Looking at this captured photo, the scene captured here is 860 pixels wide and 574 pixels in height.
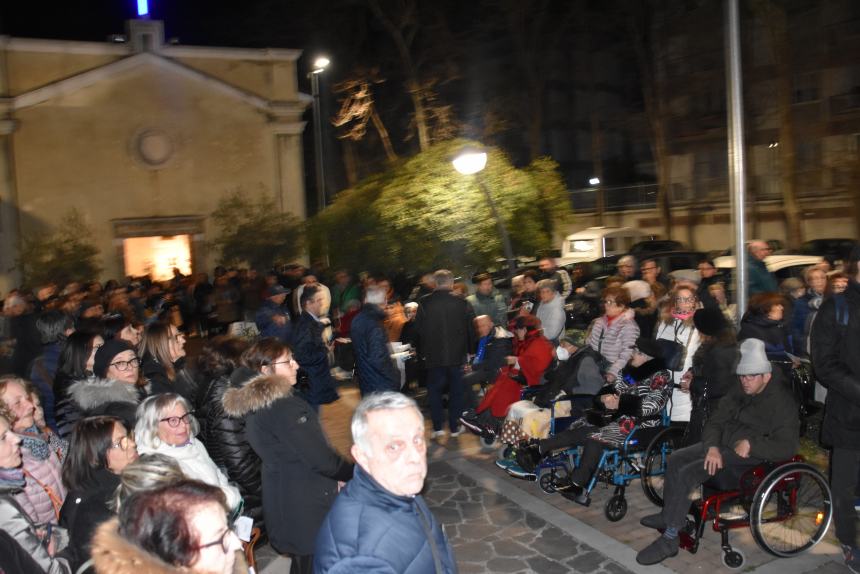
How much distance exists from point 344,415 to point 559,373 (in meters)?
3.96

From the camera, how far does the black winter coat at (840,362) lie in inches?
203

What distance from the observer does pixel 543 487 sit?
23.8 ft

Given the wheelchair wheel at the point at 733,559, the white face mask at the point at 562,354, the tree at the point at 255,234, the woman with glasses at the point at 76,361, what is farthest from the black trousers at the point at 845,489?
the tree at the point at 255,234

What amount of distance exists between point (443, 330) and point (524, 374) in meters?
1.27

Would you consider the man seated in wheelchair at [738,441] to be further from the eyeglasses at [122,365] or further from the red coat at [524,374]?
the eyeglasses at [122,365]

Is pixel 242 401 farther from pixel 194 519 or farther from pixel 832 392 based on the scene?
pixel 832 392

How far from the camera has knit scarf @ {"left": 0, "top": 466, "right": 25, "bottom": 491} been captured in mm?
3539

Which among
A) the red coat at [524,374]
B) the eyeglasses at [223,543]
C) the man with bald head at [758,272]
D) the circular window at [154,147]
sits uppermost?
the circular window at [154,147]

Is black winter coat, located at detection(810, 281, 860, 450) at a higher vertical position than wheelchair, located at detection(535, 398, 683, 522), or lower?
higher

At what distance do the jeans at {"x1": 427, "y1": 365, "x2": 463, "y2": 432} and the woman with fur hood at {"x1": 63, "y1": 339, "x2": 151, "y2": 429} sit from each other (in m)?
4.23

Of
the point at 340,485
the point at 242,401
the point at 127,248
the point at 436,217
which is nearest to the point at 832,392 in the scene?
the point at 340,485

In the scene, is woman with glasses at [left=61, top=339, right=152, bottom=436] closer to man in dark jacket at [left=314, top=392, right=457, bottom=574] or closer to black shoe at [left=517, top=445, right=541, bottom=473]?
man in dark jacket at [left=314, top=392, right=457, bottom=574]

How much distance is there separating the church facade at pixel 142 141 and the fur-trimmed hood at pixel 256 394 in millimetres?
20379

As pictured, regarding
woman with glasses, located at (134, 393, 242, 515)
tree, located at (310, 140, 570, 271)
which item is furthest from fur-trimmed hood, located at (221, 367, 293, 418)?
tree, located at (310, 140, 570, 271)
